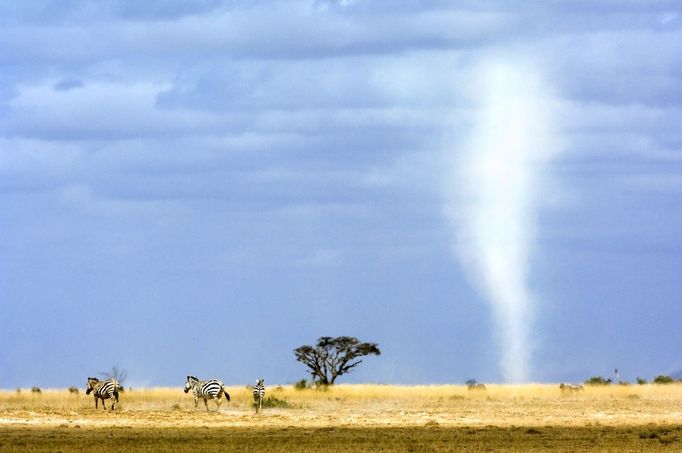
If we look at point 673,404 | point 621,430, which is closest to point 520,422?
point 621,430

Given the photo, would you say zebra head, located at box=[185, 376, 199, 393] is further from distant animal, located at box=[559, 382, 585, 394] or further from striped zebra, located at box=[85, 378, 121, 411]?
distant animal, located at box=[559, 382, 585, 394]

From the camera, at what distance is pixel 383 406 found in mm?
56188

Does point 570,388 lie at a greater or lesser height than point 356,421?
greater

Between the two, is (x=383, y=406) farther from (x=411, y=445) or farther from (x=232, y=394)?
A: (x=411, y=445)

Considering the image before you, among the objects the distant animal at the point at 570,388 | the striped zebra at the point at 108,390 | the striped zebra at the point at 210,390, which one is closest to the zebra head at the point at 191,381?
the striped zebra at the point at 210,390

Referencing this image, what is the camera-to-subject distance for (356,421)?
153 ft

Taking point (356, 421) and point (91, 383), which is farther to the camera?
point (91, 383)

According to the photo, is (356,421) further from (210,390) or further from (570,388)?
(570,388)

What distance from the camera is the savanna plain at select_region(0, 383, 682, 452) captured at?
3669 centimetres

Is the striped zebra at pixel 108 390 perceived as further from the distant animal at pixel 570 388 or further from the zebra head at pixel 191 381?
the distant animal at pixel 570 388

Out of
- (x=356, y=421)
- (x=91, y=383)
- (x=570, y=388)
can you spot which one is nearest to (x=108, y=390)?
(x=91, y=383)

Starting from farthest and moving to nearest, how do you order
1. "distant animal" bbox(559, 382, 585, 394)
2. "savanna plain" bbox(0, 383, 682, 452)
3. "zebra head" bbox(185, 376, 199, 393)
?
"distant animal" bbox(559, 382, 585, 394)
"zebra head" bbox(185, 376, 199, 393)
"savanna plain" bbox(0, 383, 682, 452)

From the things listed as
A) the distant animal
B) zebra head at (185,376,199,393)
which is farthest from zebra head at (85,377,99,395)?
the distant animal

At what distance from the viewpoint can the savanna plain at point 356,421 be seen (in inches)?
1444
